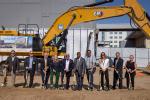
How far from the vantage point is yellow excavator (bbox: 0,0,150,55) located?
20609 mm

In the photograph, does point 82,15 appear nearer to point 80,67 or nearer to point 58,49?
point 58,49

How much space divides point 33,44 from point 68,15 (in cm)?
292

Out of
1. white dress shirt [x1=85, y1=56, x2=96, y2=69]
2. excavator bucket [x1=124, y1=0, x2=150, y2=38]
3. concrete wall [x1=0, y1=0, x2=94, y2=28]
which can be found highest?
concrete wall [x1=0, y1=0, x2=94, y2=28]

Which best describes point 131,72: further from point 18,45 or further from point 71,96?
point 18,45

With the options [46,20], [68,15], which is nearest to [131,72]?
[68,15]

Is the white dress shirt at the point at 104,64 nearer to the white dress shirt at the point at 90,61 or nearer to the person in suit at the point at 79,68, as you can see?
the white dress shirt at the point at 90,61

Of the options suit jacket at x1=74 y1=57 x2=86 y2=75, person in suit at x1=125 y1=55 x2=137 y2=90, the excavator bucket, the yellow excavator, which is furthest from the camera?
the yellow excavator

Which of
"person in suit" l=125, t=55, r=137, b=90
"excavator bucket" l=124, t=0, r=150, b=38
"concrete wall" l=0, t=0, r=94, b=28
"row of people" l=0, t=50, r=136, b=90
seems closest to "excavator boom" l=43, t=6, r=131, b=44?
"excavator bucket" l=124, t=0, r=150, b=38

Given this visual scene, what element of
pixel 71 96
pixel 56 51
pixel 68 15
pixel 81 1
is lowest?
pixel 71 96

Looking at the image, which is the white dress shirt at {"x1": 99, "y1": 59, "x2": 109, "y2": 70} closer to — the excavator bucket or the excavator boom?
the excavator bucket

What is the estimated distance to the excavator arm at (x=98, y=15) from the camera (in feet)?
67.5

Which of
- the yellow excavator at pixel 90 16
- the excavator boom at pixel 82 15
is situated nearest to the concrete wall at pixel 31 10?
the yellow excavator at pixel 90 16

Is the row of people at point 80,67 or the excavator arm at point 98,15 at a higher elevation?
the excavator arm at point 98,15

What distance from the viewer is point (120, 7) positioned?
21297mm
